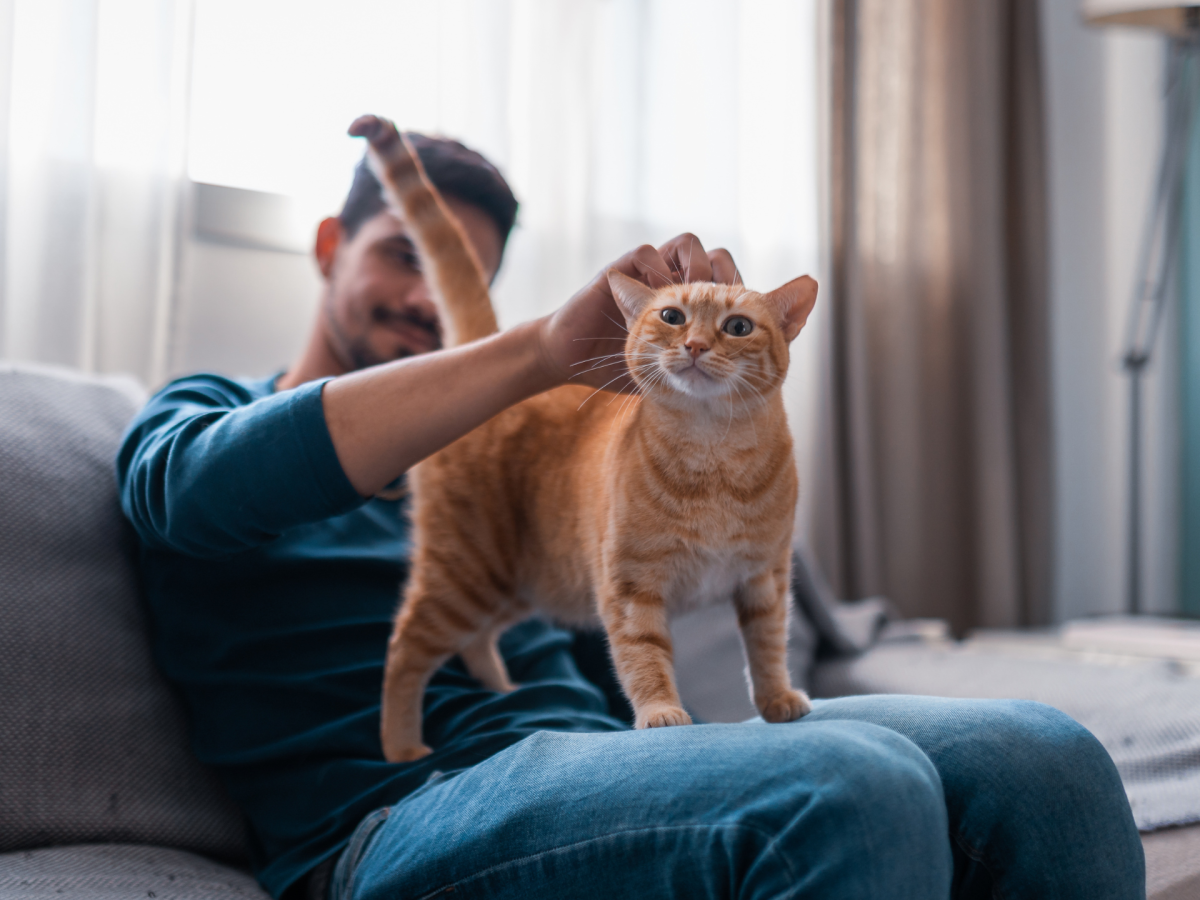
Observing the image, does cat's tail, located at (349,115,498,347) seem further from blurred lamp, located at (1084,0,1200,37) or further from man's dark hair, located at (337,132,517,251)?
blurred lamp, located at (1084,0,1200,37)

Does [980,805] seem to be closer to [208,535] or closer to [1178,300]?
[208,535]

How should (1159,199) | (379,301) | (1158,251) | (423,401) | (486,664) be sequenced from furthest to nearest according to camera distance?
(1158,251)
(1159,199)
(379,301)
(486,664)
(423,401)

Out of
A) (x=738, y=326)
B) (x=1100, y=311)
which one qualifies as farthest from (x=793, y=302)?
(x=1100, y=311)

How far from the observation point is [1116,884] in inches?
30.2

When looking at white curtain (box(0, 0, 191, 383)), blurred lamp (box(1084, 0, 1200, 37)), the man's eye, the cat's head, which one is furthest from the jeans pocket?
blurred lamp (box(1084, 0, 1200, 37))

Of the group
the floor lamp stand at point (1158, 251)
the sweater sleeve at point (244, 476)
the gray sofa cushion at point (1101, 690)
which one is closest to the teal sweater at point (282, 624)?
the sweater sleeve at point (244, 476)

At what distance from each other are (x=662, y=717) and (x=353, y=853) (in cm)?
31

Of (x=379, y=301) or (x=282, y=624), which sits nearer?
(x=282, y=624)

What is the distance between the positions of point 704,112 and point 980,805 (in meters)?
1.90

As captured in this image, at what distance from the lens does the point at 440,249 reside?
1.08 m

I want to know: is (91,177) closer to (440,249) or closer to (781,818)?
(440,249)

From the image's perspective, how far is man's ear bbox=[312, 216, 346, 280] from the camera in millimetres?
1372

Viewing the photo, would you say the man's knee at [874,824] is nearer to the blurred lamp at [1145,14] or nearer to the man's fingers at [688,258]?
the man's fingers at [688,258]

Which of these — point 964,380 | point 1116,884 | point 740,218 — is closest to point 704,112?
point 740,218
